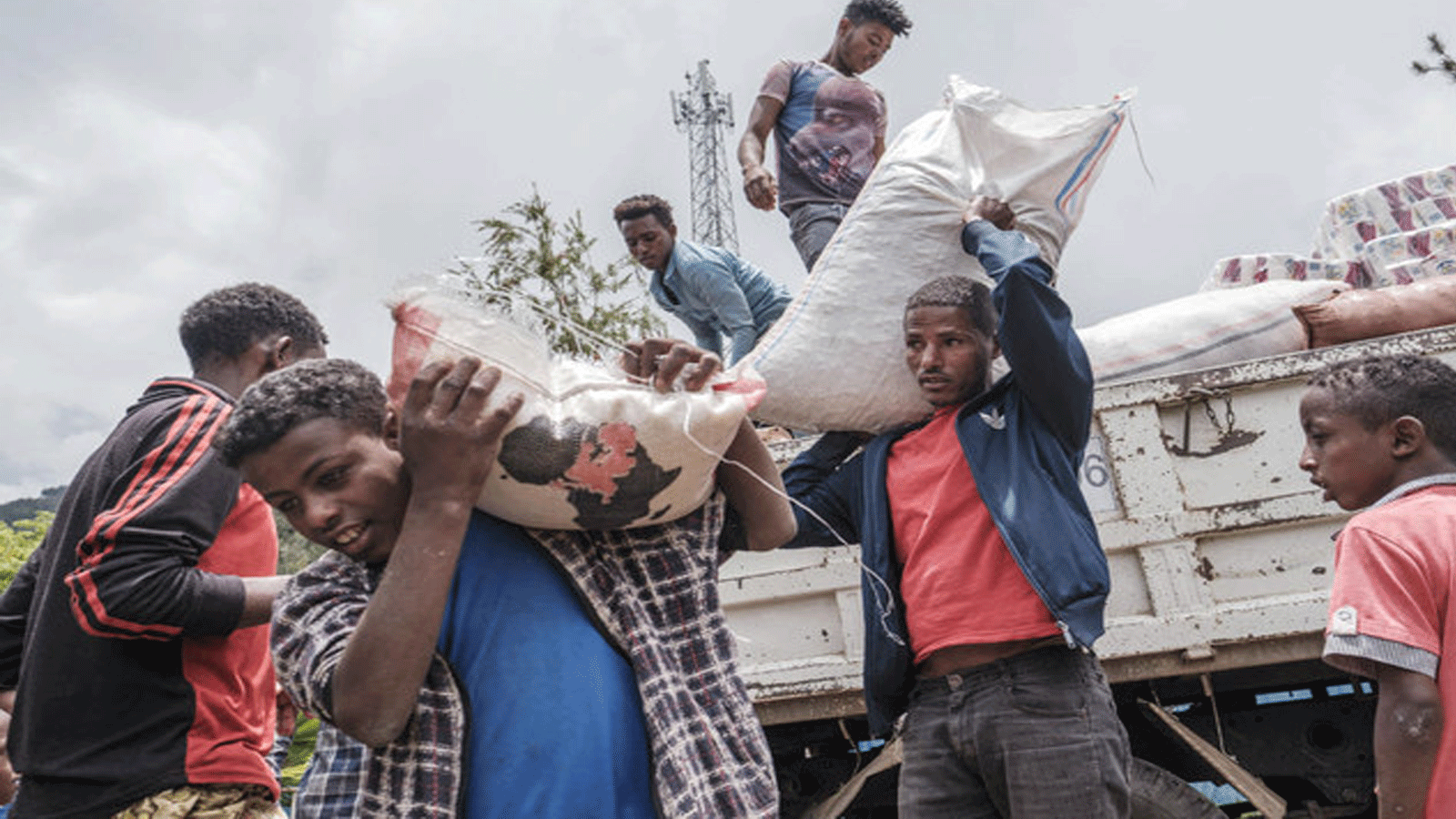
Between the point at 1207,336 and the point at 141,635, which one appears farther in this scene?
the point at 1207,336

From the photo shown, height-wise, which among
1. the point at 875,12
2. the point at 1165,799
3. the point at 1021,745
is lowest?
the point at 1165,799

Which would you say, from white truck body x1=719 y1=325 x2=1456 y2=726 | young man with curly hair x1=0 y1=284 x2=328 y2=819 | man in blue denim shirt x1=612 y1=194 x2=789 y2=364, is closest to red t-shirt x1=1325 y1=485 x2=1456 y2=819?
white truck body x1=719 y1=325 x2=1456 y2=726

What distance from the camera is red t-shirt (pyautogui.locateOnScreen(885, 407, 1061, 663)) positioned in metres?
1.98

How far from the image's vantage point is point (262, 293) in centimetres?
220

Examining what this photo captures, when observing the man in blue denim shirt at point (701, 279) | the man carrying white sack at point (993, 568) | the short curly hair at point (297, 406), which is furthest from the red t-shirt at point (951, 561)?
the man in blue denim shirt at point (701, 279)

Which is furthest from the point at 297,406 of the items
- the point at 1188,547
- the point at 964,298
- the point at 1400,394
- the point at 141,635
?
the point at 1188,547

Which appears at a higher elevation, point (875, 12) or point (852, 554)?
point (875, 12)

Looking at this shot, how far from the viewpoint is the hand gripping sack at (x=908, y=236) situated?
234 centimetres

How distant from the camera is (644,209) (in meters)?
4.29

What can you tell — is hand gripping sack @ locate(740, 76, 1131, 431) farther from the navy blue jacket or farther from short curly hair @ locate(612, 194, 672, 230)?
short curly hair @ locate(612, 194, 672, 230)

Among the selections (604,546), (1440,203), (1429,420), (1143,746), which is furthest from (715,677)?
(1440,203)

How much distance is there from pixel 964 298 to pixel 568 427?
1260 mm

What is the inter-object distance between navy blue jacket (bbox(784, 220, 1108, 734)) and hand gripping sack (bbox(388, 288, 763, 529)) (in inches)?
34.3

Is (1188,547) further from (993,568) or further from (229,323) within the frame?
(229,323)
